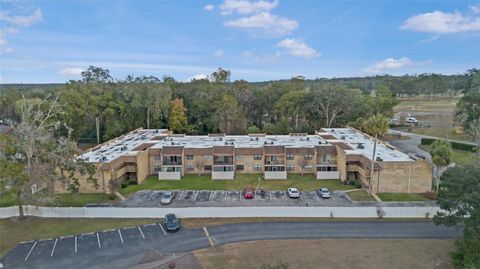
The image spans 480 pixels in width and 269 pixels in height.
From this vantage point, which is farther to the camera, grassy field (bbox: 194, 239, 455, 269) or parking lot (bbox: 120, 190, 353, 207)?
parking lot (bbox: 120, 190, 353, 207)

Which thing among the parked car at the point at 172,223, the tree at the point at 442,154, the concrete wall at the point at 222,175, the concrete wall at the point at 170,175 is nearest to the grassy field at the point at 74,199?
the concrete wall at the point at 170,175

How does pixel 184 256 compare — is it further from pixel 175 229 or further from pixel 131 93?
pixel 131 93

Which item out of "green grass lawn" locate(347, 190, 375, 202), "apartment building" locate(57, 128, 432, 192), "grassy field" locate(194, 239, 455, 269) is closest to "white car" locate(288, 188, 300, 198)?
"green grass lawn" locate(347, 190, 375, 202)

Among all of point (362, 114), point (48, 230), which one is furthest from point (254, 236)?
point (362, 114)

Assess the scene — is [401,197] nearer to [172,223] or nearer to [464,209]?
[464,209]

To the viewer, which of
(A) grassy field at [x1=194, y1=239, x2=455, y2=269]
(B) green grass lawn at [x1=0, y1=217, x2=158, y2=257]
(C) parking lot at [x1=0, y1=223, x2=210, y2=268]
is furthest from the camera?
(B) green grass lawn at [x1=0, y1=217, x2=158, y2=257]

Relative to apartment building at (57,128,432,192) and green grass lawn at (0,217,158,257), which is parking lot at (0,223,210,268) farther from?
apartment building at (57,128,432,192)
